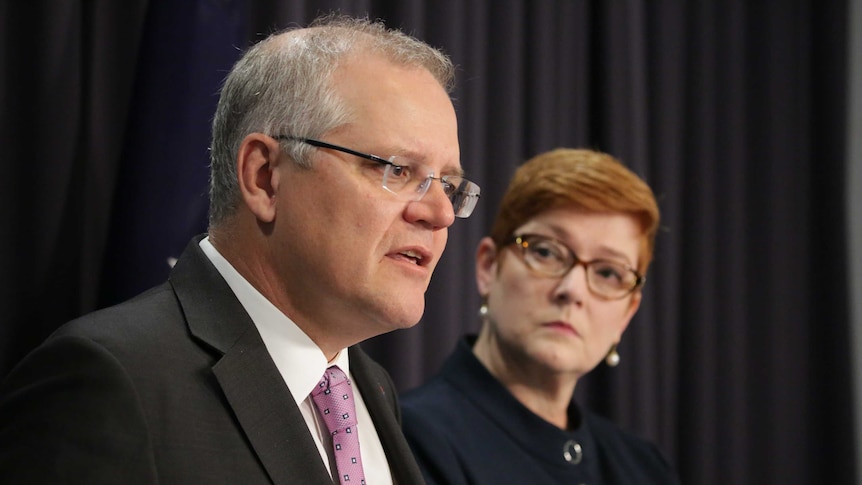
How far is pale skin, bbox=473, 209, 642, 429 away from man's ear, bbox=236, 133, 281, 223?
3.13ft

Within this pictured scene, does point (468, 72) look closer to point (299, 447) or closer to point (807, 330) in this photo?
point (807, 330)

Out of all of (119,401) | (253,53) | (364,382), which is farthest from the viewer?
(364,382)

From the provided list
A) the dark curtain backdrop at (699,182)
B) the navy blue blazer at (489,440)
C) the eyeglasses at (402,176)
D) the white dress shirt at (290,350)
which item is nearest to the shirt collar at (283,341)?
the white dress shirt at (290,350)

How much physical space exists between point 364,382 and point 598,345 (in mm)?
804

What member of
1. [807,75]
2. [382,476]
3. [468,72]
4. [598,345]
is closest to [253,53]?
[382,476]

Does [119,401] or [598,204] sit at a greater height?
[598,204]

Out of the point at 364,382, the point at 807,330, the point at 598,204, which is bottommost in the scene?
the point at 807,330

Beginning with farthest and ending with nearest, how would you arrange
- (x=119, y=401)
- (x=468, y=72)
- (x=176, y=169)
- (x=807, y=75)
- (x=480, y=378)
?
(x=807, y=75) → (x=468, y=72) → (x=480, y=378) → (x=176, y=169) → (x=119, y=401)

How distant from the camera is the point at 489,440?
82.5 inches

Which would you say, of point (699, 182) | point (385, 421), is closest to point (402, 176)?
point (385, 421)

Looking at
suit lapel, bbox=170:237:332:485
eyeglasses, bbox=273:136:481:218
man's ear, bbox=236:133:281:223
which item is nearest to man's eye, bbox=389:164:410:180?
eyeglasses, bbox=273:136:481:218

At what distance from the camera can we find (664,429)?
10.2 feet

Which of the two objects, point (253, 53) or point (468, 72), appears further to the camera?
point (468, 72)

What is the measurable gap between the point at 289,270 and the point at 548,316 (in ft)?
3.13
